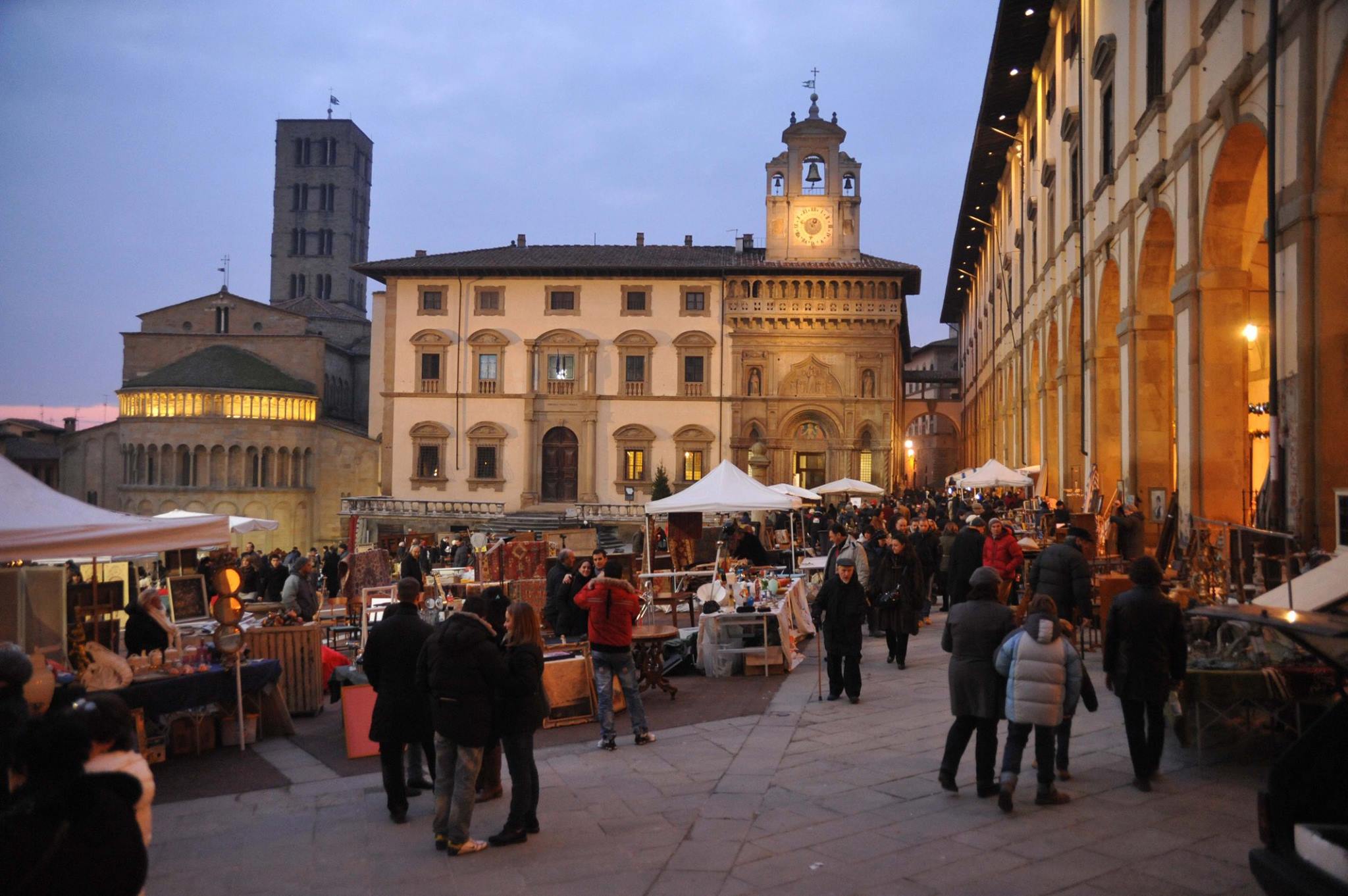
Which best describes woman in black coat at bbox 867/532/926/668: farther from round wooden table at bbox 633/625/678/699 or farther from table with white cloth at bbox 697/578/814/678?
round wooden table at bbox 633/625/678/699

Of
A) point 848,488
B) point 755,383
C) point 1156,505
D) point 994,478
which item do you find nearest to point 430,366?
point 755,383

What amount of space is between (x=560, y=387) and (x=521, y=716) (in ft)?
131

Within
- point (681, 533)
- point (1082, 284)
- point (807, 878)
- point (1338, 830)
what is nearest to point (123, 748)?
point (807, 878)

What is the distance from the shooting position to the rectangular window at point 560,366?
45688 millimetres

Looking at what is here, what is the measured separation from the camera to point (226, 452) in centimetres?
5175

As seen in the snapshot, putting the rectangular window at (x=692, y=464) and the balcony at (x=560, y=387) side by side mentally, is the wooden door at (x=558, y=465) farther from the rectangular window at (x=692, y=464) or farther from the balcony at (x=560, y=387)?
the rectangular window at (x=692, y=464)

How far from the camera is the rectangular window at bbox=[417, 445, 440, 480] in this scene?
4606cm

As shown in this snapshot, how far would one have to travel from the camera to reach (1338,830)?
3.96m

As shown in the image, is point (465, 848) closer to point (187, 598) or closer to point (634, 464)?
point (187, 598)

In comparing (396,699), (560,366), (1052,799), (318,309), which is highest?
(318,309)

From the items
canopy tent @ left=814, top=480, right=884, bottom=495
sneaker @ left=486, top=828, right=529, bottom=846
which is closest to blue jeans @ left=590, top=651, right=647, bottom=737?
sneaker @ left=486, top=828, right=529, bottom=846

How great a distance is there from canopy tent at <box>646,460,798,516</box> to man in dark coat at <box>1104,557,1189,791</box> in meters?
8.87

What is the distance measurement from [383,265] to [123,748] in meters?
44.2

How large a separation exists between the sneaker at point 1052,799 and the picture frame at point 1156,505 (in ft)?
31.8
